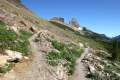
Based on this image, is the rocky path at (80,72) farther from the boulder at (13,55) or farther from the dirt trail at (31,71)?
the boulder at (13,55)

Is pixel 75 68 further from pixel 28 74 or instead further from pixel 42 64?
pixel 28 74

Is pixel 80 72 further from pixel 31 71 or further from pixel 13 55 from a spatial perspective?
pixel 13 55

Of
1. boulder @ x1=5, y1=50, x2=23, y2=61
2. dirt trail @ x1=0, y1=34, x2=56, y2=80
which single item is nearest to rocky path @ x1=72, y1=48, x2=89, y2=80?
dirt trail @ x1=0, y1=34, x2=56, y2=80

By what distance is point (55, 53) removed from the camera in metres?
45.1

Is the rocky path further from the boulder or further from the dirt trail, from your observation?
the boulder

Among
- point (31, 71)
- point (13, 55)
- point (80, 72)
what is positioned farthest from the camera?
point (80, 72)

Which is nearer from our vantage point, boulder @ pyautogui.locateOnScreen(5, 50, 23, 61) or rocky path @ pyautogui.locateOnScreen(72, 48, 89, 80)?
boulder @ pyautogui.locateOnScreen(5, 50, 23, 61)

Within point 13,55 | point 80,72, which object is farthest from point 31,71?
point 80,72

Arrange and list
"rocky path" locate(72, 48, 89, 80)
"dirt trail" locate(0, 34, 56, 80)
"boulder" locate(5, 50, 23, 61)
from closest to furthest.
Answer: "dirt trail" locate(0, 34, 56, 80) → "boulder" locate(5, 50, 23, 61) → "rocky path" locate(72, 48, 89, 80)

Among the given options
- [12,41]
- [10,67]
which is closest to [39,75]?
[10,67]

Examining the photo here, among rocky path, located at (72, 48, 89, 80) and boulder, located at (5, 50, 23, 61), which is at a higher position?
boulder, located at (5, 50, 23, 61)

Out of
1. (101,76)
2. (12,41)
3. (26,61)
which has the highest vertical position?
(12,41)

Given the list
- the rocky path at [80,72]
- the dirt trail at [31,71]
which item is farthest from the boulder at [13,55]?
the rocky path at [80,72]

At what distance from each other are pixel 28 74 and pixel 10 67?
8.39 feet
